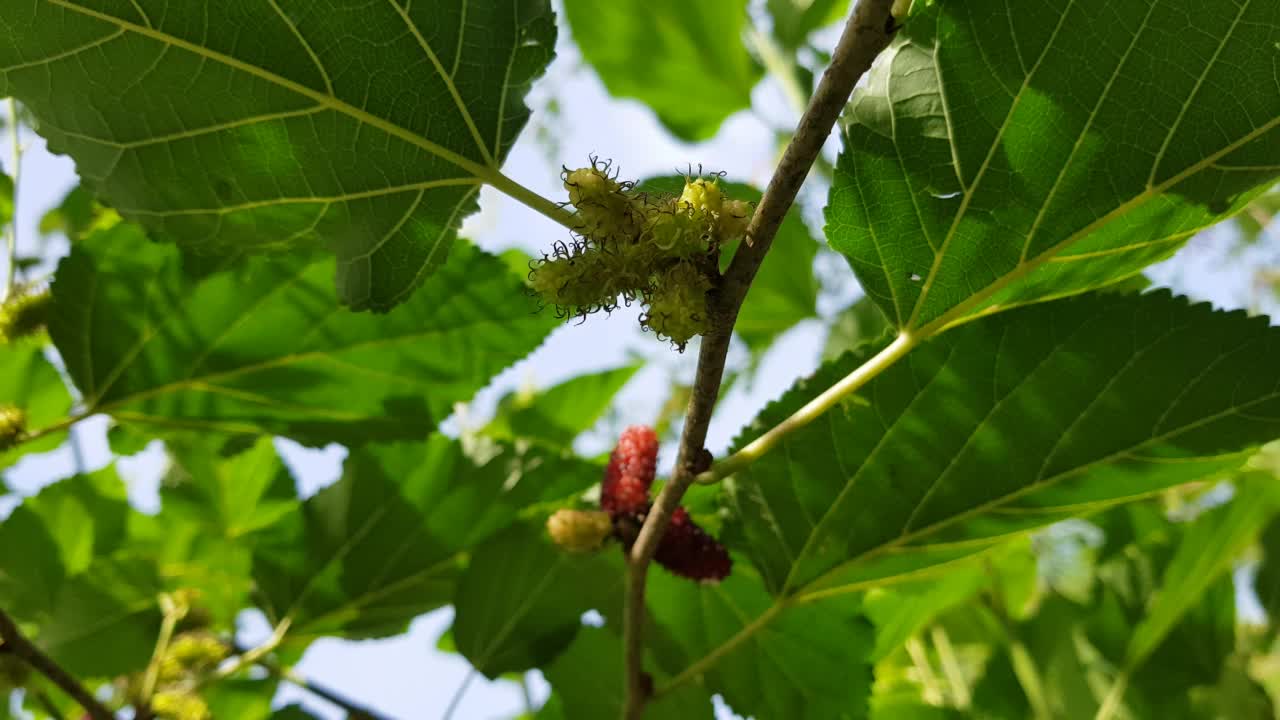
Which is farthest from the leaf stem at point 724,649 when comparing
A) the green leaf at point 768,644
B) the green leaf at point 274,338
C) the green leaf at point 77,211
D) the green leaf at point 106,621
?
the green leaf at point 77,211

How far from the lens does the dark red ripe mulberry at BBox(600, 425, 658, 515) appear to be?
2.89 feet

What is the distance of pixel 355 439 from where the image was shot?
3.61 feet

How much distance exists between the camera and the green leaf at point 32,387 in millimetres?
1146

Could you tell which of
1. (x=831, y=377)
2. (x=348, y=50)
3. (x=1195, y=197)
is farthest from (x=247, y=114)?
(x=1195, y=197)

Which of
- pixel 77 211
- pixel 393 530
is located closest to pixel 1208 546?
pixel 393 530

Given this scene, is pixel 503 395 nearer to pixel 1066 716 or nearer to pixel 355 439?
pixel 355 439

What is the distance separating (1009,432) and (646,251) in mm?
376

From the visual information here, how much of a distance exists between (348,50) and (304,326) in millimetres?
439

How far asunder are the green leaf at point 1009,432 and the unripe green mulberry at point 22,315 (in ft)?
2.53

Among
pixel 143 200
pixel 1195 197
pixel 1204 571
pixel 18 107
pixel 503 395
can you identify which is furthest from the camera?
pixel 503 395

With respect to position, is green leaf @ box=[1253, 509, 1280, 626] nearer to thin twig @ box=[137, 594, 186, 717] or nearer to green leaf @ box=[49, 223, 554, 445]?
green leaf @ box=[49, 223, 554, 445]

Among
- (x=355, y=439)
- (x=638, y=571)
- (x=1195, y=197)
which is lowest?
(x=638, y=571)

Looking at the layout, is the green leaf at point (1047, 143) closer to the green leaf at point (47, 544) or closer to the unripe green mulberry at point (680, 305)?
the unripe green mulberry at point (680, 305)

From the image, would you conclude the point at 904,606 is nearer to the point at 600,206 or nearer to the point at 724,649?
the point at 724,649
